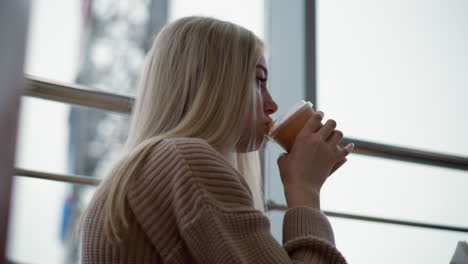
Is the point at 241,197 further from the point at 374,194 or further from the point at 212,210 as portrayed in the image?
the point at 374,194

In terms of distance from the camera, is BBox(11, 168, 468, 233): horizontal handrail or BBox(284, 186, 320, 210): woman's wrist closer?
BBox(284, 186, 320, 210): woman's wrist

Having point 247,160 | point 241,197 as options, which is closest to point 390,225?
point 247,160

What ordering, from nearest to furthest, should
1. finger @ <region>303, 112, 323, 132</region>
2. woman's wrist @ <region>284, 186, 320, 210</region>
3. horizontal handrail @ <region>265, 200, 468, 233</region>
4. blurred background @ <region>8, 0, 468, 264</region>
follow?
woman's wrist @ <region>284, 186, 320, 210</region>
finger @ <region>303, 112, 323, 132</region>
horizontal handrail @ <region>265, 200, 468, 233</region>
blurred background @ <region>8, 0, 468, 264</region>

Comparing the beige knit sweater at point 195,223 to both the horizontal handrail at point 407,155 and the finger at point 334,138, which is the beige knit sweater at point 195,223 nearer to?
the finger at point 334,138

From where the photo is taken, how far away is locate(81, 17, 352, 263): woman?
69 cm

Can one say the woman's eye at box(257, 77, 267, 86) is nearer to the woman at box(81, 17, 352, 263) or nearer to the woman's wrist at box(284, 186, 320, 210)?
the woman at box(81, 17, 352, 263)

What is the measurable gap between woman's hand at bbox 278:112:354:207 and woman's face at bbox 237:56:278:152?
0.07 m

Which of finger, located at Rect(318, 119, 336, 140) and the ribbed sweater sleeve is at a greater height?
finger, located at Rect(318, 119, 336, 140)

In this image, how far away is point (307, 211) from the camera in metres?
0.80

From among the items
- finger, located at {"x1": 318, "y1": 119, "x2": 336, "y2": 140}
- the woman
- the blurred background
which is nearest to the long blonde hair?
the woman

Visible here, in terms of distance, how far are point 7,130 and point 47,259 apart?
0.89 metres

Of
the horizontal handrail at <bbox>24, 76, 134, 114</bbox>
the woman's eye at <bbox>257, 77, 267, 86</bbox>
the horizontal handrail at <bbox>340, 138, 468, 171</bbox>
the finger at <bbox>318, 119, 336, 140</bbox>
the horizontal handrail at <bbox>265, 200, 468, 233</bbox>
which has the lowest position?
the horizontal handrail at <bbox>265, 200, 468, 233</bbox>

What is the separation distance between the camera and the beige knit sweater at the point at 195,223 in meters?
0.68

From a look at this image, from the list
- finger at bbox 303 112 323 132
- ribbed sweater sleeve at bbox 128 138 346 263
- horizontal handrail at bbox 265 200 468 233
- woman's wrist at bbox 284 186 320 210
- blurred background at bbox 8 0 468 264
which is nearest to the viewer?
ribbed sweater sleeve at bbox 128 138 346 263
